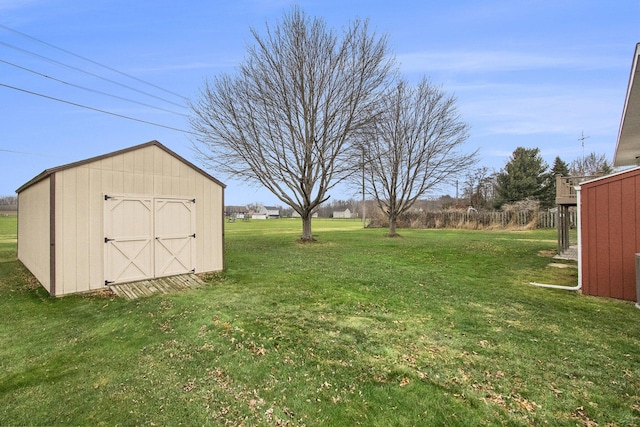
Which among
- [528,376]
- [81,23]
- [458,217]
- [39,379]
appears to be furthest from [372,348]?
[458,217]

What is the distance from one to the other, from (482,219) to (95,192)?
27541 mm

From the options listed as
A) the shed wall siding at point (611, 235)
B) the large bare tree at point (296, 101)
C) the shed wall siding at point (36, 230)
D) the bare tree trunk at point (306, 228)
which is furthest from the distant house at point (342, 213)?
the shed wall siding at point (611, 235)

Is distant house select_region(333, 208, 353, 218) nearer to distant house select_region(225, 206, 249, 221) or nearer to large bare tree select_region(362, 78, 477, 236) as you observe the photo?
distant house select_region(225, 206, 249, 221)

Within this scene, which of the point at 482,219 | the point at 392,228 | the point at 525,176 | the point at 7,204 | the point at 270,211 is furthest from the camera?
the point at 270,211

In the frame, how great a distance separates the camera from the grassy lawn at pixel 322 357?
8.69 feet

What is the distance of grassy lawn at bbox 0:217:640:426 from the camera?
2648mm

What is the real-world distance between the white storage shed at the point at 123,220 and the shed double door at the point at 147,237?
0.02 meters

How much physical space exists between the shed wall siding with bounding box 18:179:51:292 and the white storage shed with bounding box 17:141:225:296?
24 millimetres

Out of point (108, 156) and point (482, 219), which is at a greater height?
point (108, 156)

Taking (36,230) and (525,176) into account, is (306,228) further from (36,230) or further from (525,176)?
(525,176)

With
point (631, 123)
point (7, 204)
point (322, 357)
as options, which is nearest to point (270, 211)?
point (7, 204)

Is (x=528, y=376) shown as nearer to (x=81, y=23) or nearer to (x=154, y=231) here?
(x=154, y=231)

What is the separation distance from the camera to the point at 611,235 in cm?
600

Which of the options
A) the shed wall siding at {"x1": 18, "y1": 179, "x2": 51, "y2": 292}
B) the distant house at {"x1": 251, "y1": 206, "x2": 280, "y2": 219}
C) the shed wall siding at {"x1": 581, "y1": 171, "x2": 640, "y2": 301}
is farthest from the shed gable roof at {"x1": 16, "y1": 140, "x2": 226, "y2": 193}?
the distant house at {"x1": 251, "y1": 206, "x2": 280, "y2": 219}
